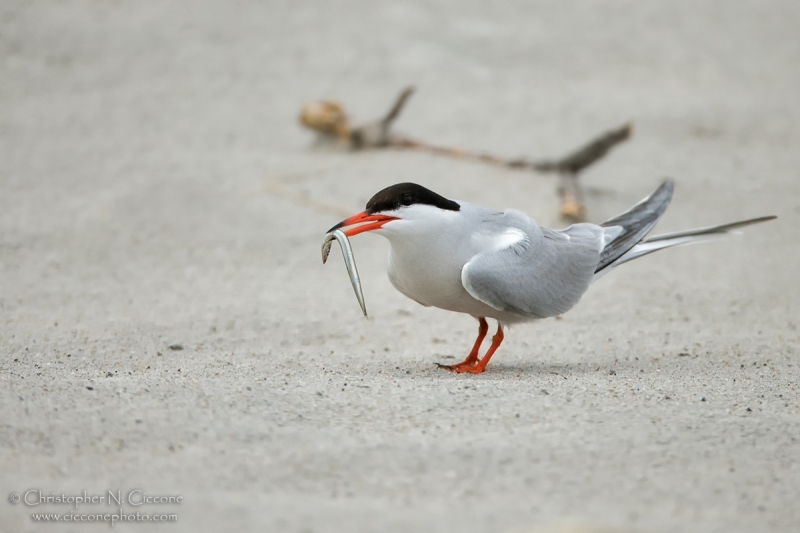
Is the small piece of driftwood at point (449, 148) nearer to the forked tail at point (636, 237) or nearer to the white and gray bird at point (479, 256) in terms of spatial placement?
the forked tail at point (636, 237)

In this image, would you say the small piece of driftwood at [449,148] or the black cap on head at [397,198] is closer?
the black cap on head at [397,198]

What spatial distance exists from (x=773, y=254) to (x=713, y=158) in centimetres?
194

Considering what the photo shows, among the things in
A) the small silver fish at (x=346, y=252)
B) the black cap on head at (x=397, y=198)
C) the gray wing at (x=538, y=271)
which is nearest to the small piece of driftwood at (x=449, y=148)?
the gray wing at (x=538, y=271)

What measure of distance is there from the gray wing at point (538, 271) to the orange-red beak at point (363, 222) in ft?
1.38

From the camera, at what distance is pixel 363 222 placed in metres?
3.49

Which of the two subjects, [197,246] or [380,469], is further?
[197,246]

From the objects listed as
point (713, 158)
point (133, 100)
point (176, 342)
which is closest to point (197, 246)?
point (176, 342)

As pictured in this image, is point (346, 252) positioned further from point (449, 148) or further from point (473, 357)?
point (449, 148)

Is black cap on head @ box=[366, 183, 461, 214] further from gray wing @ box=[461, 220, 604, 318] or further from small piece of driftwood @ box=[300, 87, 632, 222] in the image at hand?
small piece of driftwood @ box=[300, 87, 632, 222]

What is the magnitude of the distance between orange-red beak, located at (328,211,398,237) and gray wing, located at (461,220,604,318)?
42 cm

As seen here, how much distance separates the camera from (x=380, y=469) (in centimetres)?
245

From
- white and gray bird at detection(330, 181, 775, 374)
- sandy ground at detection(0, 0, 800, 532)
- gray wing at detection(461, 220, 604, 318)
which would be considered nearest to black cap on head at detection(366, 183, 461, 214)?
white and gray bird at detection(330, 181, 775, 374)

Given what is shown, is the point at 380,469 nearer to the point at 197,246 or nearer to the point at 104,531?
the point at 104,531

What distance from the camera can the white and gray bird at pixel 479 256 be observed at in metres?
3.53
